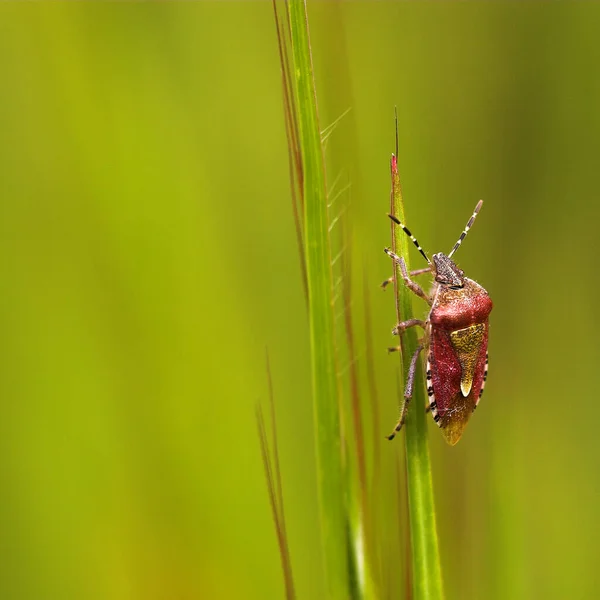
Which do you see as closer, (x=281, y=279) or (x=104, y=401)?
(x=104, y=401)

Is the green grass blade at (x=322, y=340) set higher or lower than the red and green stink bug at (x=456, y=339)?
higher

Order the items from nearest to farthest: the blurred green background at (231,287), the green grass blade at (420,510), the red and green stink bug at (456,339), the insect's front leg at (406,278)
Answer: the green grass blade at (420,510) < the insect's front leg at (406,278) < the blurred green background at (231,287) < the red and green stink bug at (456,339)

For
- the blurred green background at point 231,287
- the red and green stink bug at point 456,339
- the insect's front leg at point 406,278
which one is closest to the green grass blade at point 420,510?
the insect's front leg at point 406,278

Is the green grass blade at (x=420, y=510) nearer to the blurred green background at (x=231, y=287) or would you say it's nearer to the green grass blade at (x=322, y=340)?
the green grass blade at (x=322, y=340)

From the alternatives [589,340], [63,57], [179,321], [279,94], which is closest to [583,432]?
[589,340]

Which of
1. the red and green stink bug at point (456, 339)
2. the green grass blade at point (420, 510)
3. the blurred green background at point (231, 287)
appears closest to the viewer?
the green grass blade at point (420, 510)

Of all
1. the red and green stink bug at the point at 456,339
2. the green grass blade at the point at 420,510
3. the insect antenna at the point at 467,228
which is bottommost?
the red and green stink bug at the point at 456,339

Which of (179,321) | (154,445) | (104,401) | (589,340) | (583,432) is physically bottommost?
(583,432)

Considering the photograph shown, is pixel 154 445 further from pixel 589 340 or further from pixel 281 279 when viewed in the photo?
pixel 589 340
